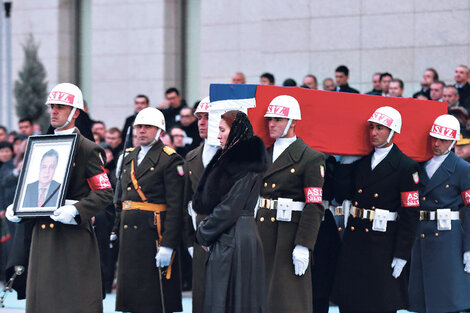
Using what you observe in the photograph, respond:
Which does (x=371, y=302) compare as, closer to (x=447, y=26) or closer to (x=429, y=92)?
(x=429, y=92)

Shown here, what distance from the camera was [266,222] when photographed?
8391mm

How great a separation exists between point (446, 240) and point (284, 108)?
238cm

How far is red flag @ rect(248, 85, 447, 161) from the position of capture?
859cm

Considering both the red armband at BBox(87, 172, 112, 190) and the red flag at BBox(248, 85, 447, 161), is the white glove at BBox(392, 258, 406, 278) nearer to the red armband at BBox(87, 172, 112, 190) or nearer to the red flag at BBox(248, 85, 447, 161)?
the red flag at BBox(248, 85, 447, 161)

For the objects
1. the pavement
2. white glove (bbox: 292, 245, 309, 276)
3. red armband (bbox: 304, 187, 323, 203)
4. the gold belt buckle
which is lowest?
the pavement

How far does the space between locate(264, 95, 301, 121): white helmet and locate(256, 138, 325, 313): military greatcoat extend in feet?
0.95

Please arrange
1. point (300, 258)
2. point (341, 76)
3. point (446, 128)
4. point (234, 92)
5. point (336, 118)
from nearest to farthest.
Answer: point (300, 258)
point (234, 92)
point (336, 118)
point (446, 128)
point (341, 76)

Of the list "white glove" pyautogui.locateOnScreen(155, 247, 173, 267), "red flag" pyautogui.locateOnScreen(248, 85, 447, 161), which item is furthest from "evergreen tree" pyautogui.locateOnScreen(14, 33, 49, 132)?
"red flag" pyautogui.locateOnScreen(248, 85, 447, 161)

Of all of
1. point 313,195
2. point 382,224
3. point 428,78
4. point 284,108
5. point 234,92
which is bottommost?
point 382,224

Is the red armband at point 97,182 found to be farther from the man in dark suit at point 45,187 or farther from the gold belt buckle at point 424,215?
the gold belt buckle at point 424,215

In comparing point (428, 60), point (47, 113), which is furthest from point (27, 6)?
point (428, 60)

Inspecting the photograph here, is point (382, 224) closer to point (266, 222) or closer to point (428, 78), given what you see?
point (266, 222)

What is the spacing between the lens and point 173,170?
928 cm

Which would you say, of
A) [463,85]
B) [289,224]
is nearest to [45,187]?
[289,224]
